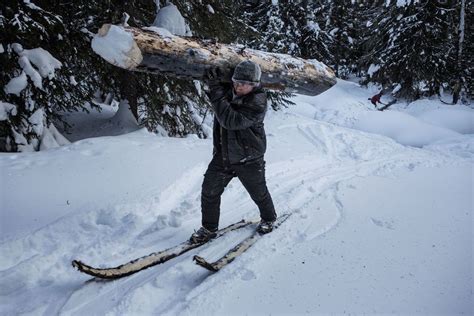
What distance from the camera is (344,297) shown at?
116 inches

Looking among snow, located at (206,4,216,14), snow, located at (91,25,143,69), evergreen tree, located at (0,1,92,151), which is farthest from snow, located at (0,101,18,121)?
snow, located at (206,4,216,14)

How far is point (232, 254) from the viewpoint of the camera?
11.6 ft

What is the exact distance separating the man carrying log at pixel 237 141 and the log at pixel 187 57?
0.28 m

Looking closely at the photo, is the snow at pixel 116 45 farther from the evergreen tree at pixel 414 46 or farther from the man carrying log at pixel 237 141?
the evergreen tree at pixel 414 46

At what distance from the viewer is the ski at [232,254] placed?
3250 millimetres

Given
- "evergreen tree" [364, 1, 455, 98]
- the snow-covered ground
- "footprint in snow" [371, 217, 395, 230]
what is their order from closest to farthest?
the snow-covered ground < "footprint in snow" [371, 217, 395, 230] < "evergreen tree" [364, 1, 455, 98]

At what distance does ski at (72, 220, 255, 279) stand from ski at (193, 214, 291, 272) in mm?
378

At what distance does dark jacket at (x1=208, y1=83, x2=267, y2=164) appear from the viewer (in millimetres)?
3428

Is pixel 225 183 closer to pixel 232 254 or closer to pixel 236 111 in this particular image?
pixel 232 254

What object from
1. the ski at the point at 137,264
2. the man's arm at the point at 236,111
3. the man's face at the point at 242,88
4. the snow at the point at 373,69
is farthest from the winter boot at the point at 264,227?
the snow at the point at 373,69

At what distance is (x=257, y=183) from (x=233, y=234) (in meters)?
0.69

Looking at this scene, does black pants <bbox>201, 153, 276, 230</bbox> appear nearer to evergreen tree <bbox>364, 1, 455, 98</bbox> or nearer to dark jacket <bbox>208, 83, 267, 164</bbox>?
dark jacket <bbox>208, 83, 267, 164</bbox>

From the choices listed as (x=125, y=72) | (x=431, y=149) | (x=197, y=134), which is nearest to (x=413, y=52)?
(x=431, y=149)

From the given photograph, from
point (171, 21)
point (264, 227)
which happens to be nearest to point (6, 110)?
point (171, 21)
